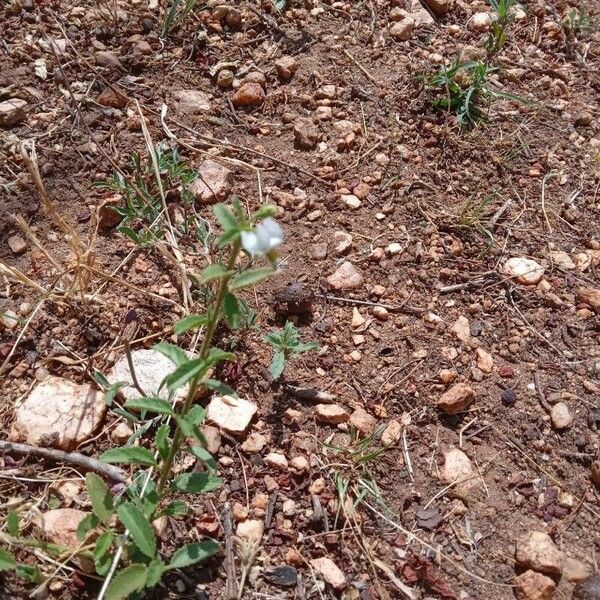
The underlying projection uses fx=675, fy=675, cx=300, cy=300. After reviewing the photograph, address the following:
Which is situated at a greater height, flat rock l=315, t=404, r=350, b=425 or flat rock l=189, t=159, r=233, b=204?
flat rock l=189, t=159, r=233, b=204

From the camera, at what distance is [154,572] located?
5.10ft

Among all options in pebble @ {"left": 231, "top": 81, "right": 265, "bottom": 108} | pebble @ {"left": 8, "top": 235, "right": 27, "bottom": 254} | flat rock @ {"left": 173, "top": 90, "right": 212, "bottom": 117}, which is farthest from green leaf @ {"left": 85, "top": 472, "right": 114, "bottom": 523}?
pebble @ {"left": 231, "top": 81, "right": 265, "bottom": 108}

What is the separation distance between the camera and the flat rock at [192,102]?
2531 millimetres

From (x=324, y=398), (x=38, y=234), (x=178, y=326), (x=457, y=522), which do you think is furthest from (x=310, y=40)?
(x=457, y=522)

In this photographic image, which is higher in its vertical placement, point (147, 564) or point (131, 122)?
point (131, 122)

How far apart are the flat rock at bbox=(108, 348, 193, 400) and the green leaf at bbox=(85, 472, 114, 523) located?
0.34 metres

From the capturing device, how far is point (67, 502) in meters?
1.79

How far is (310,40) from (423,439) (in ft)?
5.60

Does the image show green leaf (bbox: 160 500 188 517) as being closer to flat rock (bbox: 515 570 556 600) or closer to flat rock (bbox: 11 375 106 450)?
flat rock (bbox: 11 375 106 450)

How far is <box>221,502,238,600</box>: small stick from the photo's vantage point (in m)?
1.72

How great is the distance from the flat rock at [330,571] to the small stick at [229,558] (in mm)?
212

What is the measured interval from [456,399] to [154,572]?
3.32 feet

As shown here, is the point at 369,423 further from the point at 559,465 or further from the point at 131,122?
the point at 131,122

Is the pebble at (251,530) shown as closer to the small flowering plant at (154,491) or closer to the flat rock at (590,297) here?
the small flowering plant at (154,491)
